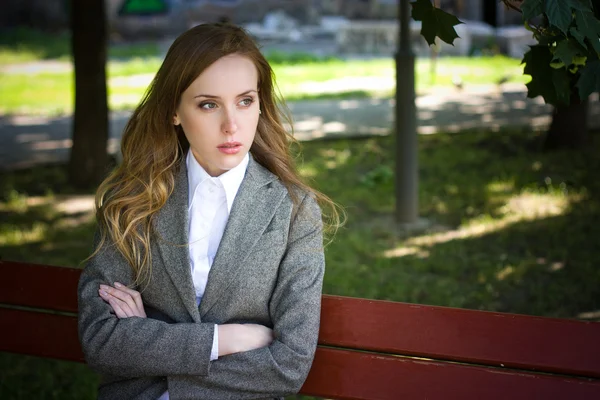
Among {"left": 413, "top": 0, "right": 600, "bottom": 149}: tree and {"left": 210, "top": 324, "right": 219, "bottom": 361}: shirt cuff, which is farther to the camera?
{"left": 210, "top": 324, "right": 219, "bottom": 361}: shirt cuff

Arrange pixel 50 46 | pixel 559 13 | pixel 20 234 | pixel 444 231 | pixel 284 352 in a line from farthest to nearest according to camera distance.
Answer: pixel 50 46, pixel 20 234, pixel 444 231, pixel 284 352, pixel 559 13

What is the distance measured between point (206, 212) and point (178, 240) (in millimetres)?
131

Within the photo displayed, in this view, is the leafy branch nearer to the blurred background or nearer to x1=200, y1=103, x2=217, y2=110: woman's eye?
the blurred background

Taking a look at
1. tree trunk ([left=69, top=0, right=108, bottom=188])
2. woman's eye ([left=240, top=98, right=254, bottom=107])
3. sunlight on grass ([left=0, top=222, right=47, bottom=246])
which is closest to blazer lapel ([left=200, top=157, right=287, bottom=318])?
woman's eye ([left=240, top=98, right=254, bottom=107])

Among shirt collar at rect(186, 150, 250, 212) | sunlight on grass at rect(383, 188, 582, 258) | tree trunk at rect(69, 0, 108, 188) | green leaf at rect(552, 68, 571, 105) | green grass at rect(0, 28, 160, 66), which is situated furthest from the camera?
green grass at rect(0, 28, 160, 66)

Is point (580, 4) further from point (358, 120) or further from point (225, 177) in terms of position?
point (358, 120)

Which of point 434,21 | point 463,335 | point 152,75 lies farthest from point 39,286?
point 152,75

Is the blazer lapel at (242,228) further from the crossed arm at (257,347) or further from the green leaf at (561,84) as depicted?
the green leaf at (561,84)

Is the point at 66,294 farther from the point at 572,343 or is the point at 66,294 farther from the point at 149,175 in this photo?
the point at 572,343

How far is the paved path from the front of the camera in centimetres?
1007

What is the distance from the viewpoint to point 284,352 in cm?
241

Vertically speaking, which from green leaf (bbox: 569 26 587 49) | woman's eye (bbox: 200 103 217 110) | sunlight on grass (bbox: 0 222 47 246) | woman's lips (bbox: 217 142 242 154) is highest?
green leaf (bbox: 569 26 587 49)

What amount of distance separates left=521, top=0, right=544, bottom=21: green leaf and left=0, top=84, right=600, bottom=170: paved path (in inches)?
296

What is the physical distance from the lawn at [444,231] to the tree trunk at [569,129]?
0.17 meters
